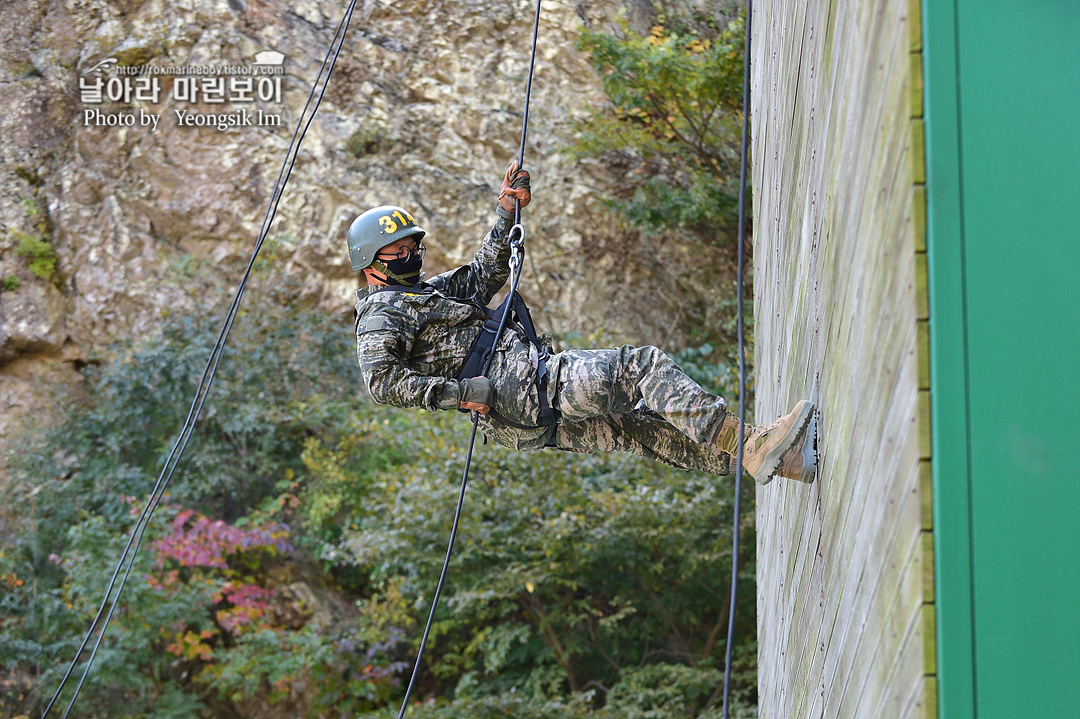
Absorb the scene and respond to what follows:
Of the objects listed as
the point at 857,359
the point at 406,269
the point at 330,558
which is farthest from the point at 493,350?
the point at 330,558

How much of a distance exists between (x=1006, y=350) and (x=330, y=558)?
9.60m

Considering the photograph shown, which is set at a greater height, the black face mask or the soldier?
the black face mask

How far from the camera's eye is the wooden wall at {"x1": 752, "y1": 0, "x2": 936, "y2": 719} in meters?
1.80

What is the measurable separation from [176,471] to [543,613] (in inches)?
190

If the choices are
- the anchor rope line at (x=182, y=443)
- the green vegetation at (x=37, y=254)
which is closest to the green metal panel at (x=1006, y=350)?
the anchor rope line at (x=182, y=443)

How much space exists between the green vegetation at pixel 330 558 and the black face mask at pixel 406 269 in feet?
17.1

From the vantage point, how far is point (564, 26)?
13.8 m

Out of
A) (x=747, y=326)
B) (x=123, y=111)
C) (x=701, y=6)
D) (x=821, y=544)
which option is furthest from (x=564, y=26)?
(x=821, y=544)

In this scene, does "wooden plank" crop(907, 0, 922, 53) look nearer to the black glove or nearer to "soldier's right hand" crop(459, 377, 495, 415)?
"soldier's right hand" crop(459, 377, 495, 415)

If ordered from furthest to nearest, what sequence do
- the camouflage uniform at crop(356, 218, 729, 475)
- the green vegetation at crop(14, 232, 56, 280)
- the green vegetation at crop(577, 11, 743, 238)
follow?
the green vegetation at crop(14, 232, 56, 280) → the green vegetation at crop(577, 11, 743, 238) → the camouflage uniform at crop(356, 218, 729, 475)

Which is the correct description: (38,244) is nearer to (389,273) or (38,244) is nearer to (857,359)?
(389,273)

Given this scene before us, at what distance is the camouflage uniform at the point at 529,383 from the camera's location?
12.6 feet

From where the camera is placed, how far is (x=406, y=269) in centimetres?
461

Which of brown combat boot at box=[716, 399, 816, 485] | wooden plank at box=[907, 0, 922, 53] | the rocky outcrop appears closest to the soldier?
brown combat boot at box=[716, 399, 816, 485]
